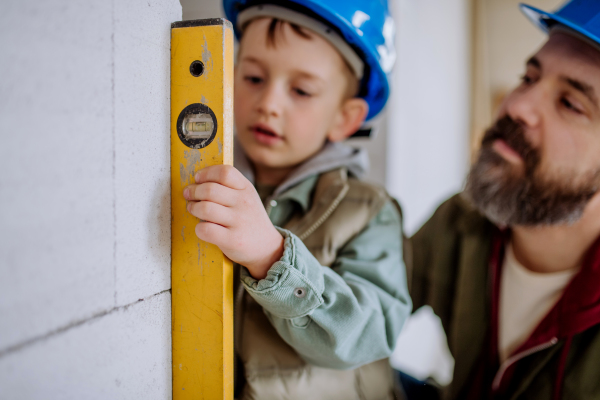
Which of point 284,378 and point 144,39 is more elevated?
point 144,39

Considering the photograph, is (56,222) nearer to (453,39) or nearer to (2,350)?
(2,350)

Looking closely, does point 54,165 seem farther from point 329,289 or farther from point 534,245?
point 534,245

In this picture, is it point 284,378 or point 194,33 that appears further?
point 284,378

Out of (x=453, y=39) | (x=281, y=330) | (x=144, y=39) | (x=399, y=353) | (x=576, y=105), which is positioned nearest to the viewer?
(x=144, y=39)

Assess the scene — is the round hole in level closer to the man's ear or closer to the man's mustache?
the man's ear

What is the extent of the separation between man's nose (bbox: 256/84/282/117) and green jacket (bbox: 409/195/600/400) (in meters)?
0.70

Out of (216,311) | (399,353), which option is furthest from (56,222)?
(399,353)

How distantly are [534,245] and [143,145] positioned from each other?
3.49 feet

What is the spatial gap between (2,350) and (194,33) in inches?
14.7

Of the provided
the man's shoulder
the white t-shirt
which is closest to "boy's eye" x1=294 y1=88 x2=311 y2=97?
the man's shoulder

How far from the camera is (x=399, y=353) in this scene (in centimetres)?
190

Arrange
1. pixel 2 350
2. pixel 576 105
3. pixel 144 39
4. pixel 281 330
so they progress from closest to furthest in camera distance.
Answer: pixel 2 350 < pixel 144 39 < pixel 281 330 < pixel 576 105

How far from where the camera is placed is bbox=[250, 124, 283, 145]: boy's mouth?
838mm

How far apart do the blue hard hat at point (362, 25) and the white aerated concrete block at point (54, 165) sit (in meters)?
0.51
